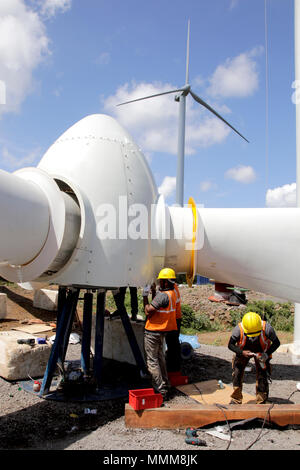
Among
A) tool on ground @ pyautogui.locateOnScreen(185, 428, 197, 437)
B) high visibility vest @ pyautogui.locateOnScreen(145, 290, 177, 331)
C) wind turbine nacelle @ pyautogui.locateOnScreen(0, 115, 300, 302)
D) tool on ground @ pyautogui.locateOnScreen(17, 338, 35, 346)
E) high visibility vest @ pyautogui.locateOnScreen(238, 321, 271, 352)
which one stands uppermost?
wind turbine nacelle @ pyautogui.locateOnScreen(0, 115, 300, 302)

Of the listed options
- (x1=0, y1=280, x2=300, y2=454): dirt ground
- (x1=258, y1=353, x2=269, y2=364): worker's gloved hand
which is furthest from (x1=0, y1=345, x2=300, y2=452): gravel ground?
(x1=258, y1=353, x2=269, y2=364): worker's gloved hand

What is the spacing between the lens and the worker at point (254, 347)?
4777 mm

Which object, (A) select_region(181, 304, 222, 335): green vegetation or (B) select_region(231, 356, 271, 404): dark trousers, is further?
(A) select_region(181, 304, 222, 335): green vegetation

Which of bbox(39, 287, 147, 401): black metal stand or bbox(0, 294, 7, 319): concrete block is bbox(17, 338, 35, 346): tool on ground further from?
bbox(0, 294, 7, 319): concrete block

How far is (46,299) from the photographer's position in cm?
1285

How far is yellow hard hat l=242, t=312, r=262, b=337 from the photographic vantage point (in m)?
4.74

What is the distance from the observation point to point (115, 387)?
546 centimetres

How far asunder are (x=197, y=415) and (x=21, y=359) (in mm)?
2916

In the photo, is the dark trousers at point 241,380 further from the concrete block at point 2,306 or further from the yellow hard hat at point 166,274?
the concrete block at point 2,306

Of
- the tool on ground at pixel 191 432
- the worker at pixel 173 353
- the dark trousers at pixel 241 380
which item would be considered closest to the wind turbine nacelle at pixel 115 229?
the worker at pixel 173 353

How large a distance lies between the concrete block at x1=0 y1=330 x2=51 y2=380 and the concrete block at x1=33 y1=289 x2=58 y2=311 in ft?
21.7
